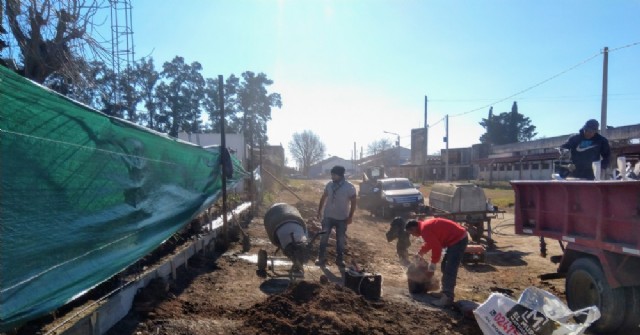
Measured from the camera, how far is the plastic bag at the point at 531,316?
13.6 feet

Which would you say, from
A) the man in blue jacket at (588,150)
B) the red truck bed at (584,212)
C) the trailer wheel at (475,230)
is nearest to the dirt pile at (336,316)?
the red truck bed at (584,212)

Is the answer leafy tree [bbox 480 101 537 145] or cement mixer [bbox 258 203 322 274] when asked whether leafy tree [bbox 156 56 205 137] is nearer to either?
cement mixer [bbox 258 203 322 274]

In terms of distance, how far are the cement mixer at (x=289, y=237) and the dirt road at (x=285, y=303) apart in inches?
8.6

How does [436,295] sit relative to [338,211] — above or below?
below

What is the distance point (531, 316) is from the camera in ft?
14.1

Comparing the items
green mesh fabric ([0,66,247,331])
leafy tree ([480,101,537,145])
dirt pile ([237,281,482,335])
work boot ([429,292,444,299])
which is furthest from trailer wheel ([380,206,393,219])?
leafy tree ([480,101,537,145])

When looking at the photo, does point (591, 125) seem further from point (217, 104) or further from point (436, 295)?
point (217, 104)

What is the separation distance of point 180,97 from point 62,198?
1574 inches

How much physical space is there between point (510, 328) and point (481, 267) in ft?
19.0

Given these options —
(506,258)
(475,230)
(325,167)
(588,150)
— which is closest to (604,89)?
(475,230)

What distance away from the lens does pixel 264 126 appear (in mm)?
52812

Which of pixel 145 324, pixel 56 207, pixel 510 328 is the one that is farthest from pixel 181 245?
pixel 510 328

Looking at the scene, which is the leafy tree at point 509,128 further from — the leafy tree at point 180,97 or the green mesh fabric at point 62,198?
the green mesh fabric at point 62,198

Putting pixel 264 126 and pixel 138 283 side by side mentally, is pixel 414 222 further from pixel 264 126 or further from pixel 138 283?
pixel 264 126
